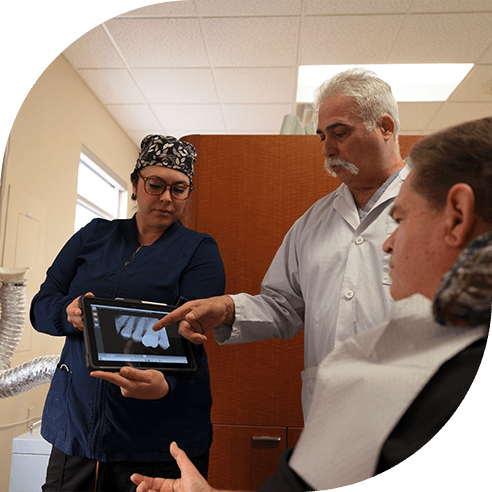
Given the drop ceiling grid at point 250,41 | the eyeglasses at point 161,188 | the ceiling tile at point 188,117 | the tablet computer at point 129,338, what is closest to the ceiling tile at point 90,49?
the drop ceiling grid at point 250,41

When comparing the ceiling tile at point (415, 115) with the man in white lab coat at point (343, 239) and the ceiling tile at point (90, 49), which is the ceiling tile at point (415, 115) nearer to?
the man in white lab coat at point (343, 239)

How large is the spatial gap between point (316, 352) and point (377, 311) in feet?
0.35

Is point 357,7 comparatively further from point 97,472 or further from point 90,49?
point 97,472

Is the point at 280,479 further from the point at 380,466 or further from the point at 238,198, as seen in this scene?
the point at 238,198

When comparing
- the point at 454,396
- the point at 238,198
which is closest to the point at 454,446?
the point at 454,396

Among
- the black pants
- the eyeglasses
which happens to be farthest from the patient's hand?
the eyeglasses

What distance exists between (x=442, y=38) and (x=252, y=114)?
560mm

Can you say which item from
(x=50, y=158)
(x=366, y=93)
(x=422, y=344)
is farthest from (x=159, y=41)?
(x=422, y=344)

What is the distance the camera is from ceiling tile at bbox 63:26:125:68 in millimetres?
620

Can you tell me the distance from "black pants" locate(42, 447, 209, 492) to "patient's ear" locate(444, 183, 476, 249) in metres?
0.42

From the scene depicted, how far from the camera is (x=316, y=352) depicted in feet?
1.35

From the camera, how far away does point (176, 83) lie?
0.73m

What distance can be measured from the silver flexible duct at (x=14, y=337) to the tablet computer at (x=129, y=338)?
0.15 metres

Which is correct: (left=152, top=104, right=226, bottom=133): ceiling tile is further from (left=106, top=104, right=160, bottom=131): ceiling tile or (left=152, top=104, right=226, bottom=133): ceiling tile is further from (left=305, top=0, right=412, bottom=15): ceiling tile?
(left=305, top=0, right=412, bottom=15): ceiling tile
